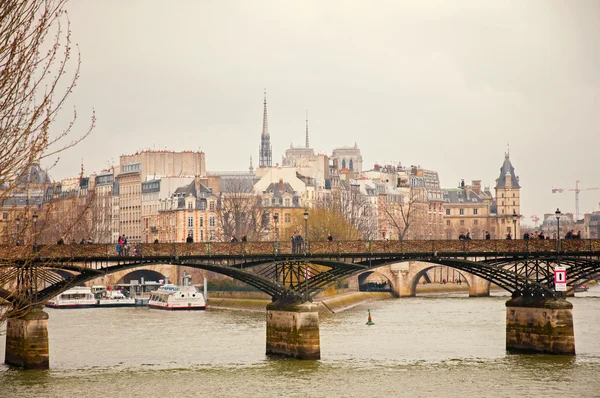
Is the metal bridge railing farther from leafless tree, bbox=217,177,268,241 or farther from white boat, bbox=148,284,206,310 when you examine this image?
leafless tree, bbox=217,177,268,241

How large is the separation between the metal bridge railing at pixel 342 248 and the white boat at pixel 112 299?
52217mm

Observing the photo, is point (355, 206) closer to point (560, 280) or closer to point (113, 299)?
point (113, 299)

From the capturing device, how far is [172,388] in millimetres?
50875

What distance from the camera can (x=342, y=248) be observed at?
2420 inches

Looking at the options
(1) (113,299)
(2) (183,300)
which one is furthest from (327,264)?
(1) (113,299)

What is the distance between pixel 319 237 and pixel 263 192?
52.2 metres

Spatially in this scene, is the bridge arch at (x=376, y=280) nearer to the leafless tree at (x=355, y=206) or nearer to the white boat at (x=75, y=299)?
the leafless tree at (x=355, y=206)

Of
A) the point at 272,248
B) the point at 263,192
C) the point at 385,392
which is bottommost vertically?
the point at 385,392

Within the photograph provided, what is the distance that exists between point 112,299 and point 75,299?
3713mm

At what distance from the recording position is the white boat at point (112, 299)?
371 ft

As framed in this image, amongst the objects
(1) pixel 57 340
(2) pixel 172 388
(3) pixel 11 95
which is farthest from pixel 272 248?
(3) pixel 11 95

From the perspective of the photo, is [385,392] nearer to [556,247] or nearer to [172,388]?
[172,388]

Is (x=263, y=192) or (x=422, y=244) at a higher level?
(x=263, y=192)

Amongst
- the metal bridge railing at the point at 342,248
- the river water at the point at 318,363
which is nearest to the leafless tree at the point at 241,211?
the river water at the point at 318,363
